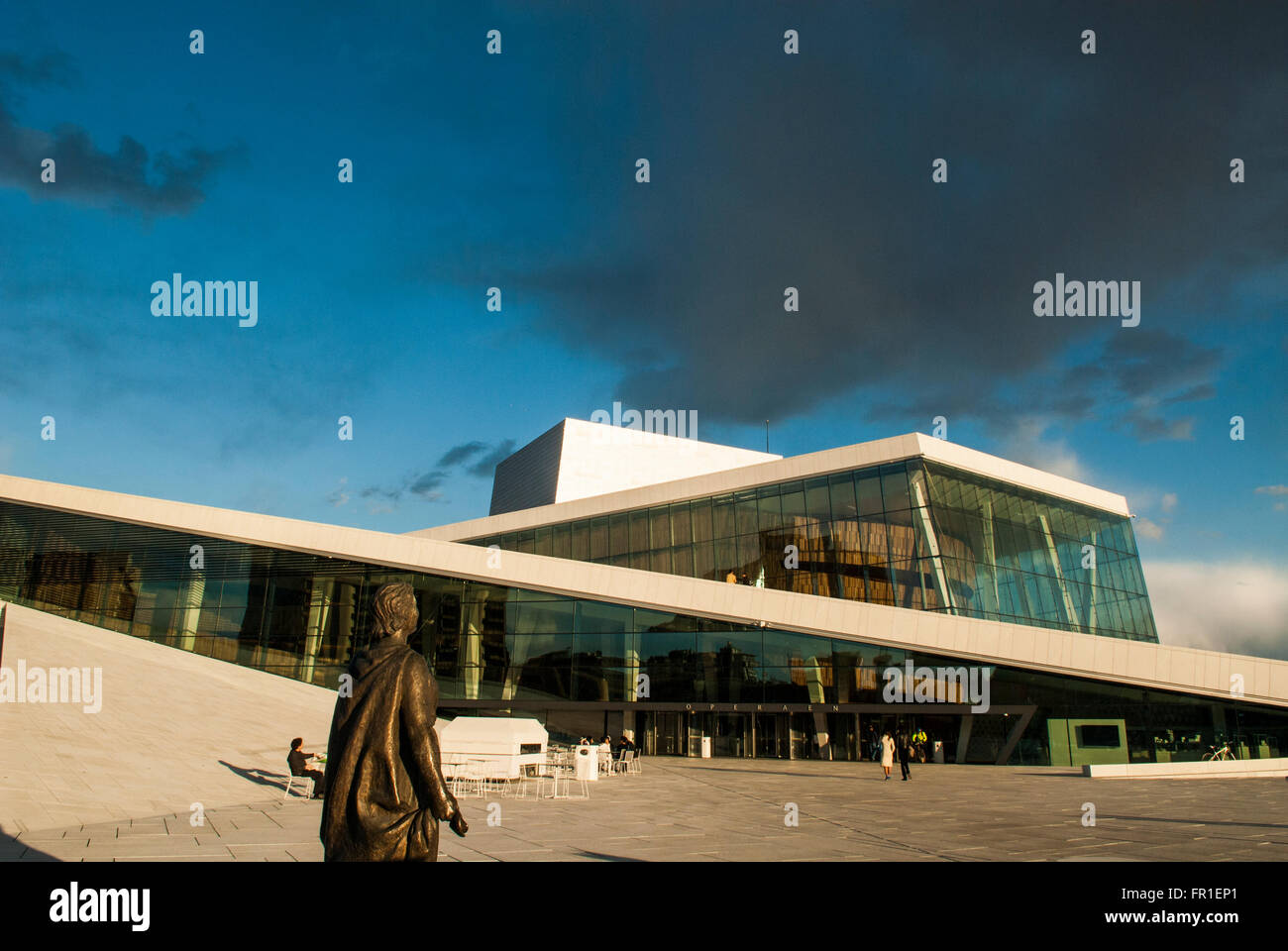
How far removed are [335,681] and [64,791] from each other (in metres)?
17.0

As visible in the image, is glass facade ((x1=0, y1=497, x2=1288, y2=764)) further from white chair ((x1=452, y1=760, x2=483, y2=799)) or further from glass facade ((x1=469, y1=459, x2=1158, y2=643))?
white chair ((x1=452, y1=760, x2=483, y2=799))

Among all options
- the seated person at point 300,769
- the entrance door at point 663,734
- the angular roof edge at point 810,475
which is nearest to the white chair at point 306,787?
the seated person at point 300,769

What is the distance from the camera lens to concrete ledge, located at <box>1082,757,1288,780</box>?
72.7 feet

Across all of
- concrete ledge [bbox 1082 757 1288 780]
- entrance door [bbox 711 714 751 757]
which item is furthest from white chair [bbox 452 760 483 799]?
concrete ledge [bbox 1082 757 1288 780]

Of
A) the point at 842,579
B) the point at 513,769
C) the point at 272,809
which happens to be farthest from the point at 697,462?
the point at 272,809

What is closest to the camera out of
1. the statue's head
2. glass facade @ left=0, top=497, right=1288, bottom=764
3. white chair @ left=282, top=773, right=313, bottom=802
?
the statue's head

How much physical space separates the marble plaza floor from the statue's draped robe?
15.7 feet

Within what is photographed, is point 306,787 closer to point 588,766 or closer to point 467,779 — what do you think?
point 467,779

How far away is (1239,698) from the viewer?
22.6m

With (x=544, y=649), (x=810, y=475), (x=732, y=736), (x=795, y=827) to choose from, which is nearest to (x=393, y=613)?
(x=795, y=827)

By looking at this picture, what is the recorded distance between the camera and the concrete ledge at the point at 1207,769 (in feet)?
72.7

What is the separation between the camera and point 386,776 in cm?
491

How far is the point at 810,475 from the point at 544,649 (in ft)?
39.0
